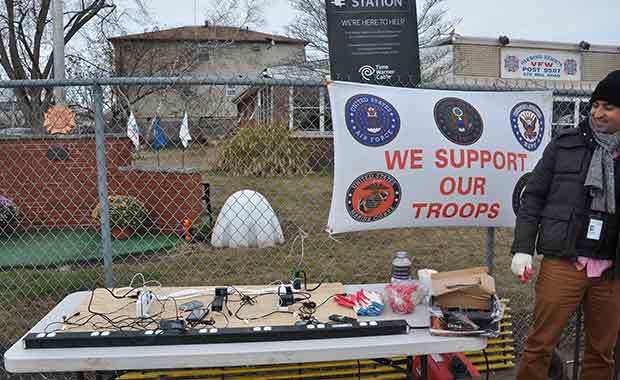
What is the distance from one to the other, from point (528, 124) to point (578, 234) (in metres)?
1.01

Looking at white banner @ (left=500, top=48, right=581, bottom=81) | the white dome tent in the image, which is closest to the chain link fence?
the white dome tent

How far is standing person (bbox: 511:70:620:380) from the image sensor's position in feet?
7.80

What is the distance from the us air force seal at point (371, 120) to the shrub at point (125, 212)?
512 cm

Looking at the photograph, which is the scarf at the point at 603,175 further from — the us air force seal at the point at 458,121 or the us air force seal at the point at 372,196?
the us air force seal at the point at 372,196

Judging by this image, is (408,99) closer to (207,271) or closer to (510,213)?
(510,213)

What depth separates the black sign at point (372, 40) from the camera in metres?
2.96

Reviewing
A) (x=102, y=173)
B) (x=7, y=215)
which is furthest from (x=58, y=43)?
(x=102, y=173)

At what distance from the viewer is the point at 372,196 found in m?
2.93

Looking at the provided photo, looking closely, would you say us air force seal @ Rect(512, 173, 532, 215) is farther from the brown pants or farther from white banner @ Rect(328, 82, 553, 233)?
the brown pants

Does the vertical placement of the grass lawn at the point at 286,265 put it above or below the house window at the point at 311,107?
below

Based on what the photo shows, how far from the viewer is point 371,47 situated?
301 centimetres

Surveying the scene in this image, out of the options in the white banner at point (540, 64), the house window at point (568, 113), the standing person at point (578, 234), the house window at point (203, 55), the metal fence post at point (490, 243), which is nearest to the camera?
the standing person at point (578, 234)

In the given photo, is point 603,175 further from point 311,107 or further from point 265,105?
point 265,105

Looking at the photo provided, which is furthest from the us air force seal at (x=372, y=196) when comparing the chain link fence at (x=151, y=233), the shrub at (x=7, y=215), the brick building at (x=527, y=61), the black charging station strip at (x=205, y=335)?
the brick building at (x=527, y=61)
